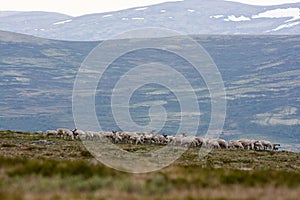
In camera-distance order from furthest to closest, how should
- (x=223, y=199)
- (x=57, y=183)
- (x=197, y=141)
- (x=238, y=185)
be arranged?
(x=197, y=141) < (x=238, y=185) < (x=57, y=183) < (x=223, y=199)

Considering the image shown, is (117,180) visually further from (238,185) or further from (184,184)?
(238,185)

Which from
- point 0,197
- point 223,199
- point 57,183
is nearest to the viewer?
point 0,197

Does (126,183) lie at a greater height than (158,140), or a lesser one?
greater

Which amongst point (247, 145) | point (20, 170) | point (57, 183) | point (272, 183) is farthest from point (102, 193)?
point (247, 145)

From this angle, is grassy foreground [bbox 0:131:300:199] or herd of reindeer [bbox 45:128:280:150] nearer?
grassy foreground [bbox 0:131:300:199]

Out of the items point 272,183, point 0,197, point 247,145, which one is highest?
point 0,197

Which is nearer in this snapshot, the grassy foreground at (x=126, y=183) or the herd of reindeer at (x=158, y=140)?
the grassy foreground at (x=126, y=183)

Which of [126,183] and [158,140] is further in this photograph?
[158,140]

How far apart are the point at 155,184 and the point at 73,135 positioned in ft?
137

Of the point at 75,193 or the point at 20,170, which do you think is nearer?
the point at 75,193

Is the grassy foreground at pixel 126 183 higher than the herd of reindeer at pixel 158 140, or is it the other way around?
the grassy foreground at pixel 126 183

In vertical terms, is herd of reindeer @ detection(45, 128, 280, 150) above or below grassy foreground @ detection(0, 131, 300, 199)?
below

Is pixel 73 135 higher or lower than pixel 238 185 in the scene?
lower

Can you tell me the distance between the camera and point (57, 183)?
45.1 ft
